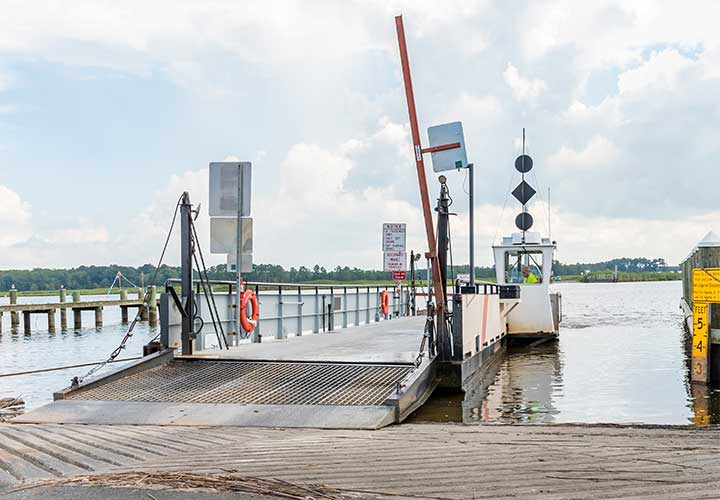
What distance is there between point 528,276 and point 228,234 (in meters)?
10.9

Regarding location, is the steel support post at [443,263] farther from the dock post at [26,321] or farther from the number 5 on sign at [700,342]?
the dock post at [26,321]

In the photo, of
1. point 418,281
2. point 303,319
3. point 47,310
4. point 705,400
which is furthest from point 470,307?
point 47,310

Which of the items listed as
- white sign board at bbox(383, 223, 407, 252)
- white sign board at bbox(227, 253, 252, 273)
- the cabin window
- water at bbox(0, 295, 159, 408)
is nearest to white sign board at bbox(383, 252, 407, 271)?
white sign board at bbox(383, 223, 407, 252)

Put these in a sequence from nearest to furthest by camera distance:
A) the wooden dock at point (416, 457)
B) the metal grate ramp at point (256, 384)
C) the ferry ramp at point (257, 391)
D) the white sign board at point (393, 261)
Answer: the wooden dock at point (416, 457), the ferry ramp at point (257, 391), the metal grate ramp at point (256, 384), the white sign board at point (393, 261)

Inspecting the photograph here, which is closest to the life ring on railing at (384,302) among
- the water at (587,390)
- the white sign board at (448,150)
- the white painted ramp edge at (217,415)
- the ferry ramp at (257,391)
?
the water at (587,390)

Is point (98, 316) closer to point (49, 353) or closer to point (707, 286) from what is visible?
point (49, 353)

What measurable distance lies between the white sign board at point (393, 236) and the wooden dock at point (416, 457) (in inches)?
638

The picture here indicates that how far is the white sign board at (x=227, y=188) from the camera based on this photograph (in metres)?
14.0

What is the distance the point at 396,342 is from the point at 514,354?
6547 millimetres

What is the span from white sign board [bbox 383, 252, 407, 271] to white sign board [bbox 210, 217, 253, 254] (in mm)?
10203

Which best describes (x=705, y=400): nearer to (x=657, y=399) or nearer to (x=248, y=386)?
(x=657, y=399)

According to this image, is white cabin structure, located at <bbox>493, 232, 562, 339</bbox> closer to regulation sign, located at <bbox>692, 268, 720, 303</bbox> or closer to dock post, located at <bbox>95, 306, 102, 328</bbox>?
Answer: regulation sign, located at <bbox>692, 268, 720, 303</bbox>

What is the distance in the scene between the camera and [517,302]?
819 inches

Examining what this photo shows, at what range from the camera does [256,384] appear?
9641 mm
